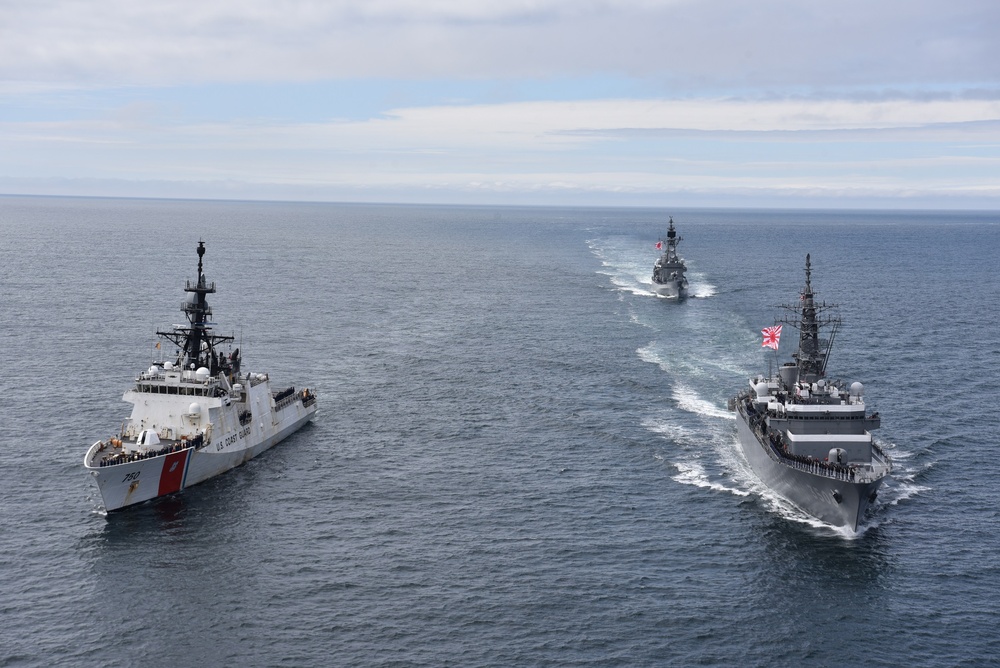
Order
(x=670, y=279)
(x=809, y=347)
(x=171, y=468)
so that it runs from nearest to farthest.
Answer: (x=171, y=468) → (x=809, y=347) → (x=670, y=279)

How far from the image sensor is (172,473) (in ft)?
245

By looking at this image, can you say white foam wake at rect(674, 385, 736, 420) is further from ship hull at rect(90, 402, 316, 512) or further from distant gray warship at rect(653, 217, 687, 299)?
distant gray warship at rect(653, 217, 687, 299)

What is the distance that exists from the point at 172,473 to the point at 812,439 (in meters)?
49.8

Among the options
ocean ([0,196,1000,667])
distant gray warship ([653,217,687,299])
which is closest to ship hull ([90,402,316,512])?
ocean ([0,196,1000,667])

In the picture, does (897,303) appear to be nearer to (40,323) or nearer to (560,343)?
(560,343)

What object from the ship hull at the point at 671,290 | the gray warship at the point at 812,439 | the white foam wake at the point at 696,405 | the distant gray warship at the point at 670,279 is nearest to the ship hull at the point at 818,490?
the gray warship at the point at 812,439

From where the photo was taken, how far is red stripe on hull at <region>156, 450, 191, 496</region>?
73.9 m

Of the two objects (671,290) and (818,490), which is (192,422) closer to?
(818,490)

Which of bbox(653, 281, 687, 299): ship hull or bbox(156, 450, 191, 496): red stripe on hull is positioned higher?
bbox(653, 281, 687, 299): ship hull

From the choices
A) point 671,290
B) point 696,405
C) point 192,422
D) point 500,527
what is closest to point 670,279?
point 671,290

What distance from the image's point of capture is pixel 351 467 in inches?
3182

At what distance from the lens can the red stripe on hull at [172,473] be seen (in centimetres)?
7388

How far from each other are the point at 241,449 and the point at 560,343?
57.0 metres

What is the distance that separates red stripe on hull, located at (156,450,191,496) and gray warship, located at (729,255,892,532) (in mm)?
45415
